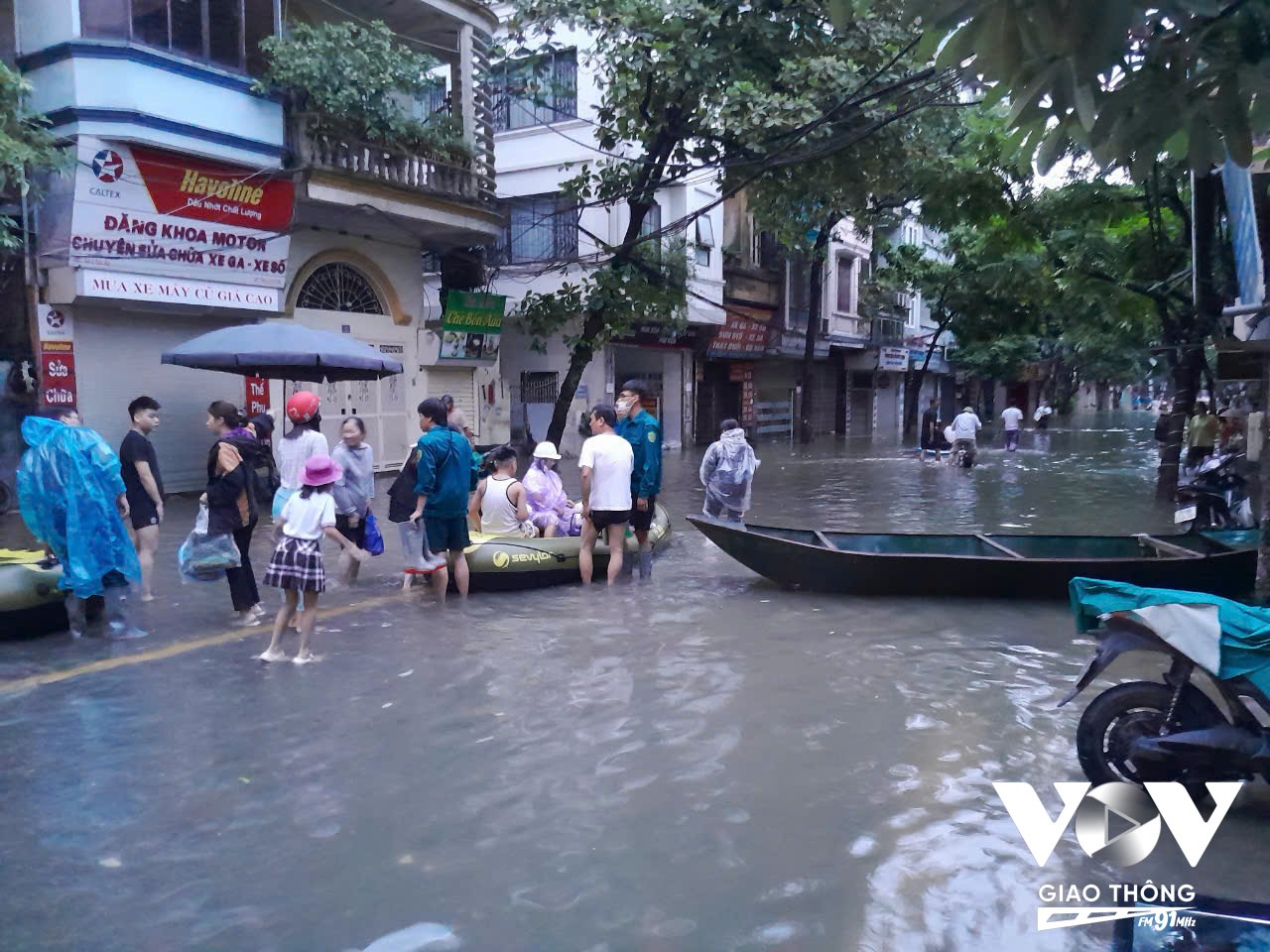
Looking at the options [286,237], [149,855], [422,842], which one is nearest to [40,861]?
[149,855]

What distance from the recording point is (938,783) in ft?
14.6

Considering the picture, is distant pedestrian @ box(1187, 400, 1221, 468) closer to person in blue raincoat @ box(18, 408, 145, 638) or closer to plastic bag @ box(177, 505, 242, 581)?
plastic bag @ box(177, 505, 242, 581)

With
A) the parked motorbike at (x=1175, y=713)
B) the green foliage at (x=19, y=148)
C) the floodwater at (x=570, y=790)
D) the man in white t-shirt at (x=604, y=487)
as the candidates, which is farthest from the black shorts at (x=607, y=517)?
the green foliage at (x=19, y=148)

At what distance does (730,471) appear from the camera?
10.2 m

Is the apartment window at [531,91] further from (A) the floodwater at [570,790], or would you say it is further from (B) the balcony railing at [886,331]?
(B) the balcony railing at [886,331]

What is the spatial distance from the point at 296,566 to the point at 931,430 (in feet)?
69.3

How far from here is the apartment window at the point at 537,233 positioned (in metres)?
22.9

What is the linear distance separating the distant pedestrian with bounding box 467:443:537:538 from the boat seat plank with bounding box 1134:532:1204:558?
17.5 ft

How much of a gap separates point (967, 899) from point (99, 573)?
18.8 ft

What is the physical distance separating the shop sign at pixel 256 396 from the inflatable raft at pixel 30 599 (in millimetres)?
8821

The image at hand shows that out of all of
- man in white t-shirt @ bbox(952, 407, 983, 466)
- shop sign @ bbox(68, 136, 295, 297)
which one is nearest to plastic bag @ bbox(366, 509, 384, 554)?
shop sign @ bbox(68, 136, 295, 297)

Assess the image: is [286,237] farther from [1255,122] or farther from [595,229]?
[1255,122]

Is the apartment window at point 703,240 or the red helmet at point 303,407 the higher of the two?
the apartment window at point 703,240

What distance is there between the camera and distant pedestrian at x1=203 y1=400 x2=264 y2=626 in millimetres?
7055
